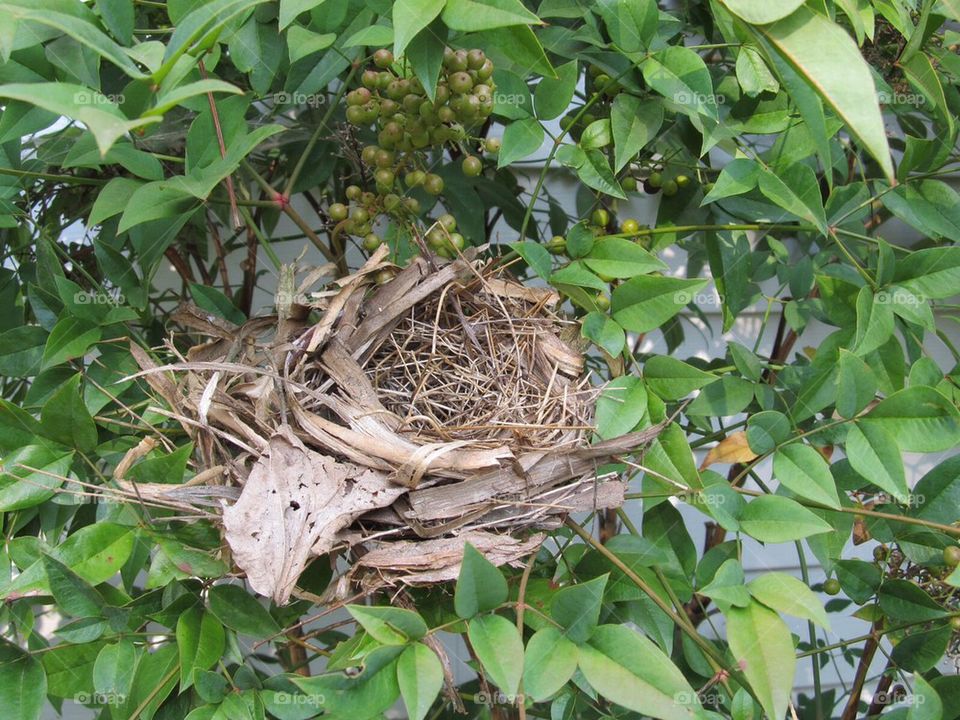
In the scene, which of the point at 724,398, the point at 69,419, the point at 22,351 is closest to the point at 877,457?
the point at 724,398

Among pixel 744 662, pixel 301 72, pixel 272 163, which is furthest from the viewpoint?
pixel 272 163

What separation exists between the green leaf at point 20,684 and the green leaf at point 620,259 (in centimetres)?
63

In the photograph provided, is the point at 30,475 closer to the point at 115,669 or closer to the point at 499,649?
the point at 115,669

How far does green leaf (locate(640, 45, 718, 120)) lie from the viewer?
0.77 m

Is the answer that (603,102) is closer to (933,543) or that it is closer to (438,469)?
(438,469)

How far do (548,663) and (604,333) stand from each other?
0.31 m

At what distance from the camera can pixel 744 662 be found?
0.64m

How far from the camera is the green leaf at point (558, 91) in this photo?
0.81 m

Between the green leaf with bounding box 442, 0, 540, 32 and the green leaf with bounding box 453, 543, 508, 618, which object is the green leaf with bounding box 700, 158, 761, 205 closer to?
the green leaf with bounding box 442, 0, 540, 32

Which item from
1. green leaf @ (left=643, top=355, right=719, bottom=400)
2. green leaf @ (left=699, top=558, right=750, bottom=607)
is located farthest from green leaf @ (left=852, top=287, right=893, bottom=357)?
green leaf @ (left=699, top=558, right=750, bottom=607)

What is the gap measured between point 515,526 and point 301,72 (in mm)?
483

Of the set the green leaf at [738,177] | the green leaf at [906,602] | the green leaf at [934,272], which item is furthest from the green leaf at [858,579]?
the green leaf at [738,177]

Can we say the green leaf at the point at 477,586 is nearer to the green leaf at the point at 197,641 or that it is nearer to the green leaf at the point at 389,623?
the green leaf at the point at 389,623

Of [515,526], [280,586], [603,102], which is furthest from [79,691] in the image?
[603,102]
